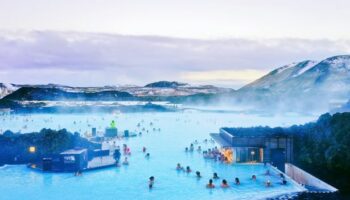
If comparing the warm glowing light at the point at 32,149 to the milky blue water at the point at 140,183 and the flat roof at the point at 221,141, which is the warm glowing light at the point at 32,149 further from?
the flat roof at the point at 221,141

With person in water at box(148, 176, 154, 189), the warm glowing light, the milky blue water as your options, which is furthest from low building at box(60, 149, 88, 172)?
the warm glowing light

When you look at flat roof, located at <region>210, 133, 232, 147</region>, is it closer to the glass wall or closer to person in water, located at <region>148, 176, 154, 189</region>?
the glass wall

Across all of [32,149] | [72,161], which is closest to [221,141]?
[72,161]

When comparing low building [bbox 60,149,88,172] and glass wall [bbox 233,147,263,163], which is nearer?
low building [bbox 60,149,88,172]

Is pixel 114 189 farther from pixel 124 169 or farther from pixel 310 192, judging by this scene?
pixel 310 192

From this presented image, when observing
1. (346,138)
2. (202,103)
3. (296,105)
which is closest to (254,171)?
(346,138)

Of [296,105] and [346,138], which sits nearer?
[346,138]

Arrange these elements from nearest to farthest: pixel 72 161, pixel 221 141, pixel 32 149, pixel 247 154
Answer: pixel 72 161 < pixel 247 154 < pixel 221 141 < pixel 32 149

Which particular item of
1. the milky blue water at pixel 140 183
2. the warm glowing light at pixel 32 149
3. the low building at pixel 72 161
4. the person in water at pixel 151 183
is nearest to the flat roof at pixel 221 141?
the milky blue water at pixel 140 183

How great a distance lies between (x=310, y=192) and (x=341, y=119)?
13.4 metres

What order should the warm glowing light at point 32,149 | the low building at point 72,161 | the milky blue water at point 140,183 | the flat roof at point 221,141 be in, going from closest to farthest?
the milky blue water at point 140,183 → the low building at point 72,161 → the flat roof at point 221,141 → the warm glowing light at point 32,149

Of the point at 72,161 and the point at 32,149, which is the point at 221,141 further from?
the point at 32,149

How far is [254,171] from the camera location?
30.6 m

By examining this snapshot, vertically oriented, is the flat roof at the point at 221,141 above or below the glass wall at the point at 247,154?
above
